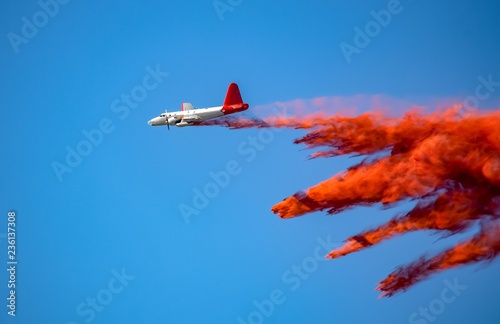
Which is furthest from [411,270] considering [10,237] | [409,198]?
[10,237]

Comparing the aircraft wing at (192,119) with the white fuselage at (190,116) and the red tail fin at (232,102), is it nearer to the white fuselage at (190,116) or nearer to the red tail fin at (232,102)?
the white fuselage at (190,116)

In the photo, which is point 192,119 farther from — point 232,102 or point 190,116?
point 232,102

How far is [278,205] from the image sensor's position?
3212cm

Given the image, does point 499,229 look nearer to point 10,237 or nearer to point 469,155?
point 469,155

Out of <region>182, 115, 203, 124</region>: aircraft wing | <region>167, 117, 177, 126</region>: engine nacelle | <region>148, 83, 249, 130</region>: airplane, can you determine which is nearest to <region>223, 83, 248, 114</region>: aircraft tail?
<region>148, 83, 249, 130</region>: airplane

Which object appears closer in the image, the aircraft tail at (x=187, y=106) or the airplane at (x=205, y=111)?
the airplane at (x=205, y=111)

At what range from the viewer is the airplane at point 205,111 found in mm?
32250

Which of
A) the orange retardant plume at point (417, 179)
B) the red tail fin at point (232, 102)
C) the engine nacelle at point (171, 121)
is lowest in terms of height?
the orange retardant plume at point (417, 179)

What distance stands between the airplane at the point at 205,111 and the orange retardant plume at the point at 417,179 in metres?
1.74

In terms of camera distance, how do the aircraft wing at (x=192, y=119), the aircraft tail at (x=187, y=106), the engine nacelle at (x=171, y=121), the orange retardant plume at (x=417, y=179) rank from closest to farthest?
1. the orange retardant plume at (x=417, y=179)
2. the aircraft wing at (x=192, y=119)
3. the aircraft tail at (x=187, y=106)
4. the engine nacelle at (x=171, y=121)

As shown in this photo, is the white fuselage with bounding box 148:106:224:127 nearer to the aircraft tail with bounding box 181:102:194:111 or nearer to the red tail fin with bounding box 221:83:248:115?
the aircraft tail with bounding box 181:102:194:111

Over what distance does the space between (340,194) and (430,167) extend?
3.48 meters

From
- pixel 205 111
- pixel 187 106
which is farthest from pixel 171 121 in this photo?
pixel 205 111

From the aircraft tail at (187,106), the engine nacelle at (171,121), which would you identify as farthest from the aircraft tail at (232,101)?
the engine nacelle at (171,121)
